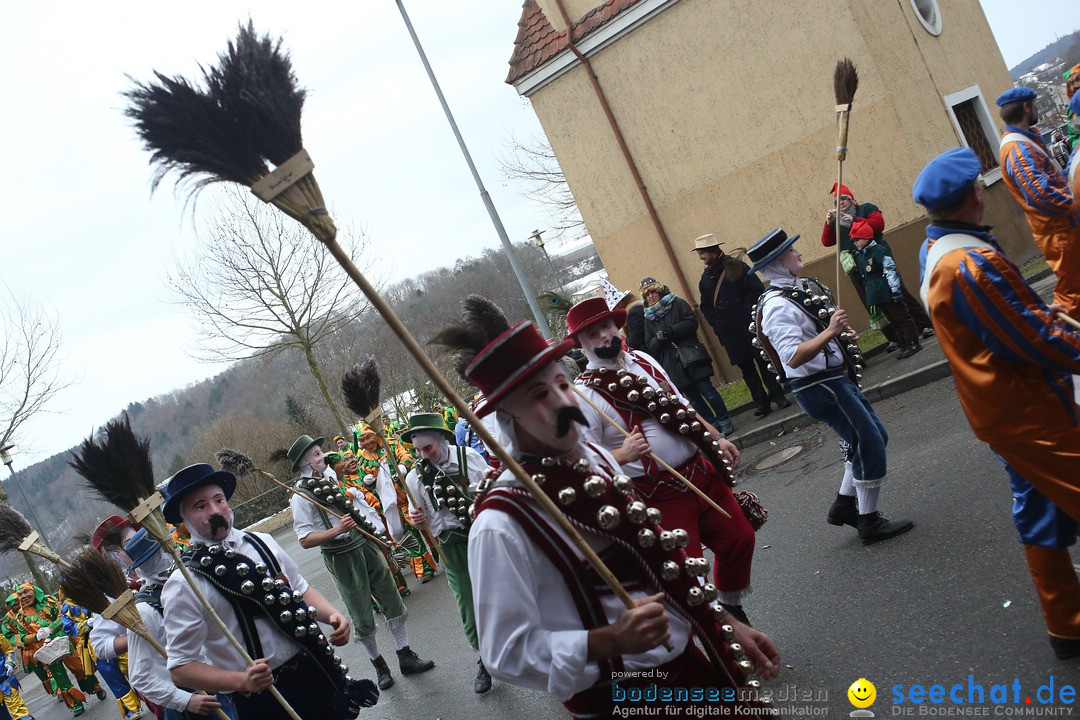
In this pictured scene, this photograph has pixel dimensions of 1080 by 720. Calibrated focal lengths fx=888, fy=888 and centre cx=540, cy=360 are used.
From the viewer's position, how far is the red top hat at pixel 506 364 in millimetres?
2857

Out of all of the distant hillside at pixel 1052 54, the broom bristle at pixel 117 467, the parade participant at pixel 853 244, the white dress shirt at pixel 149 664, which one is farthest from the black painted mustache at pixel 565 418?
the distant hillside at pixel 1052 54

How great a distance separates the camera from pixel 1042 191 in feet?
20.3

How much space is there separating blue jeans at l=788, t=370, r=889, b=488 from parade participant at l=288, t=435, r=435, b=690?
4268 millimetres

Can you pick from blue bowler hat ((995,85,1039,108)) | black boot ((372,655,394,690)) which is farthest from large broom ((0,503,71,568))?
blue bowler hat ((995,85,1039,108))

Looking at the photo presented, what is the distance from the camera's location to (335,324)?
24.2 m

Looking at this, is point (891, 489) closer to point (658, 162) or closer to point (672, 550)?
point (672, 550)

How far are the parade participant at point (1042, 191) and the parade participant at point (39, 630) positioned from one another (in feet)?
48.7

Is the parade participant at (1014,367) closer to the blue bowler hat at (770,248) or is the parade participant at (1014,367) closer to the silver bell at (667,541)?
the silver bell at (667,541)

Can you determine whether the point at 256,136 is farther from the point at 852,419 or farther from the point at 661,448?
the point at 852,419

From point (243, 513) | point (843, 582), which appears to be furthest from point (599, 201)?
point (243, 513)

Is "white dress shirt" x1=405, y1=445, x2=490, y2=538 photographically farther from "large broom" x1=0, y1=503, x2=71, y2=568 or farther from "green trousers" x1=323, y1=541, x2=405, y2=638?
"large broom" x1=0, y1=503, x2=71, y2=568

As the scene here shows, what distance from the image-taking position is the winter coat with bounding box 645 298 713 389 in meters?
12.1

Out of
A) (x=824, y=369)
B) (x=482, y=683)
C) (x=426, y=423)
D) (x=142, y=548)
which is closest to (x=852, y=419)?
A: (x=824, y=369)

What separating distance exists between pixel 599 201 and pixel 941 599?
12.7 m
